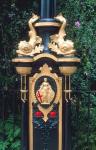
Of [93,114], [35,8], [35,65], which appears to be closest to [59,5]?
[35,8]

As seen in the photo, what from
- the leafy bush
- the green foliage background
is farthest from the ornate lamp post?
the green foliage background

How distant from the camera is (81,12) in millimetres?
8789

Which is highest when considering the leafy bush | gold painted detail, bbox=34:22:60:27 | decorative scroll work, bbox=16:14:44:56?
gold painted detail, bbox=34:22:60:27

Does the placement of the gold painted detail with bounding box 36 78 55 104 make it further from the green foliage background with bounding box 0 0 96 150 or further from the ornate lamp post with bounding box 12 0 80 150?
the green foliage background with bounding box 0 0 96 150

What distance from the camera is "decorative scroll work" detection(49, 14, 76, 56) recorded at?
6292mm

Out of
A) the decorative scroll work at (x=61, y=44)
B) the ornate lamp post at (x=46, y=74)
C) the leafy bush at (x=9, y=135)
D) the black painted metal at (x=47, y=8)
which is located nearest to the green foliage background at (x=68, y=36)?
the leafy bush at (x=9, y=135)

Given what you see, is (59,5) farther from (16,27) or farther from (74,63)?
(74,63)

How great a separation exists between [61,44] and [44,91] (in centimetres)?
54

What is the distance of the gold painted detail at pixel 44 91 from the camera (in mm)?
6391

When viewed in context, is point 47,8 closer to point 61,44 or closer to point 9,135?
point 61,44

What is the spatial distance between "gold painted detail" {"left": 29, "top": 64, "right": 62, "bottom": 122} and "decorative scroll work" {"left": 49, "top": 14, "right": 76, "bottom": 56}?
221 mm

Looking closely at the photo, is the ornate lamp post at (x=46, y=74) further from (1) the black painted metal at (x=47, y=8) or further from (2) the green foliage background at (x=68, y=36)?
(2) the green foliage background at (x=68, y=36)

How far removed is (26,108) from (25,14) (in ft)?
7.41

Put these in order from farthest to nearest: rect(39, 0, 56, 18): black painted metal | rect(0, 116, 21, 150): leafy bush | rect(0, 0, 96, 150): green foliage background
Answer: rect(0, 0, 96, 150): green foliage background → rect(0, 116, 21, 150): leafy bush → rect(39, 0, 56, 18): black painted metal
